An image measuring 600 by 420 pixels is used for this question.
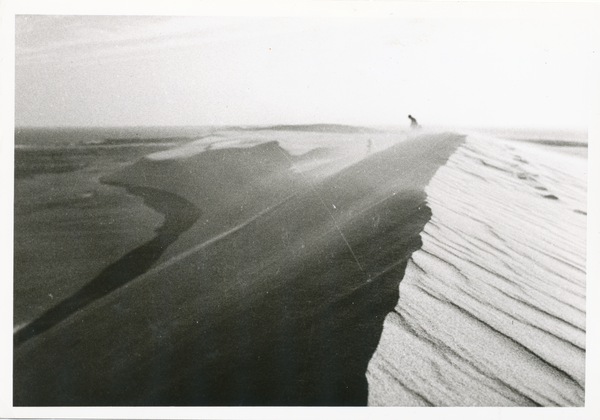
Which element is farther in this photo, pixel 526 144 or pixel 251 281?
pixel 526 144

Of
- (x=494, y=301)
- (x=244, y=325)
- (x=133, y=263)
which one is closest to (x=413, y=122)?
(x=494, y=301)

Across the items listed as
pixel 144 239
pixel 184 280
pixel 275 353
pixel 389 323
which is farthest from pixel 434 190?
pixel 144 239

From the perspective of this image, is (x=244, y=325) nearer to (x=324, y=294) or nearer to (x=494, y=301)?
(x=324, y=294)

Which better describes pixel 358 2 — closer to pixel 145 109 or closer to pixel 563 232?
pixel 145 109

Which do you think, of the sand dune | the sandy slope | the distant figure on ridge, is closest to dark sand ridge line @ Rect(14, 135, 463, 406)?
the sand dune

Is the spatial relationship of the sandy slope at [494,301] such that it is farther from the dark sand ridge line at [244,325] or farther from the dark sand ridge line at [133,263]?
the dark sand ridge line at [133,263]

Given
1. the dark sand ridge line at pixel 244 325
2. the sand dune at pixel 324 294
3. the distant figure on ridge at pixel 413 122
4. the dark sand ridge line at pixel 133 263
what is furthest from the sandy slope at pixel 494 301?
the dark sand ridge line at pixel 133 263
